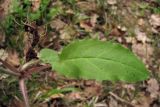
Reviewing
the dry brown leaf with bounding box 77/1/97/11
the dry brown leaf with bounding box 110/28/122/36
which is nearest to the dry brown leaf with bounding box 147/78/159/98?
the dry brown leaf with bounding box 110/28/122/36

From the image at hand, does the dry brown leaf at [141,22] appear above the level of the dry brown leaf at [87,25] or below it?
below

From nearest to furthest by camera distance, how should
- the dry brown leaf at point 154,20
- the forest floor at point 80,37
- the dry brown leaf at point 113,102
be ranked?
the forest floor at point 80,37 → the dry brown leaf at point 113,102 → the dry brown leaf at point 154,20

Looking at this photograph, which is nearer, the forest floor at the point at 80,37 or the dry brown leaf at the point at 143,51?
the forest floor at the point at 80,37

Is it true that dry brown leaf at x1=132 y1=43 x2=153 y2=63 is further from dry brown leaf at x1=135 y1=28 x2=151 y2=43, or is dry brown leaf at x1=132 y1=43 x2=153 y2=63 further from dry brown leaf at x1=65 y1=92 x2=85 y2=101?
dry brown leaf at x1=65 y1=92 x2=85 y2=101

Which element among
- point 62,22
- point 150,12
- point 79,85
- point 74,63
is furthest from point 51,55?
point 150,12

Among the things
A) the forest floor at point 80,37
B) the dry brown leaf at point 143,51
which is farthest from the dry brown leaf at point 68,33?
the dry brown leaf at point 143,51

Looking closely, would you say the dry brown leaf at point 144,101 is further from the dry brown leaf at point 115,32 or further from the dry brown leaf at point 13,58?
the dry brown leaf at point 13,58

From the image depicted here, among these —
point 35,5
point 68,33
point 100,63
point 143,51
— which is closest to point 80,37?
point 68,33

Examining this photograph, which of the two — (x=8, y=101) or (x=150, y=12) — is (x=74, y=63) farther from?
(x=150, y=12)
